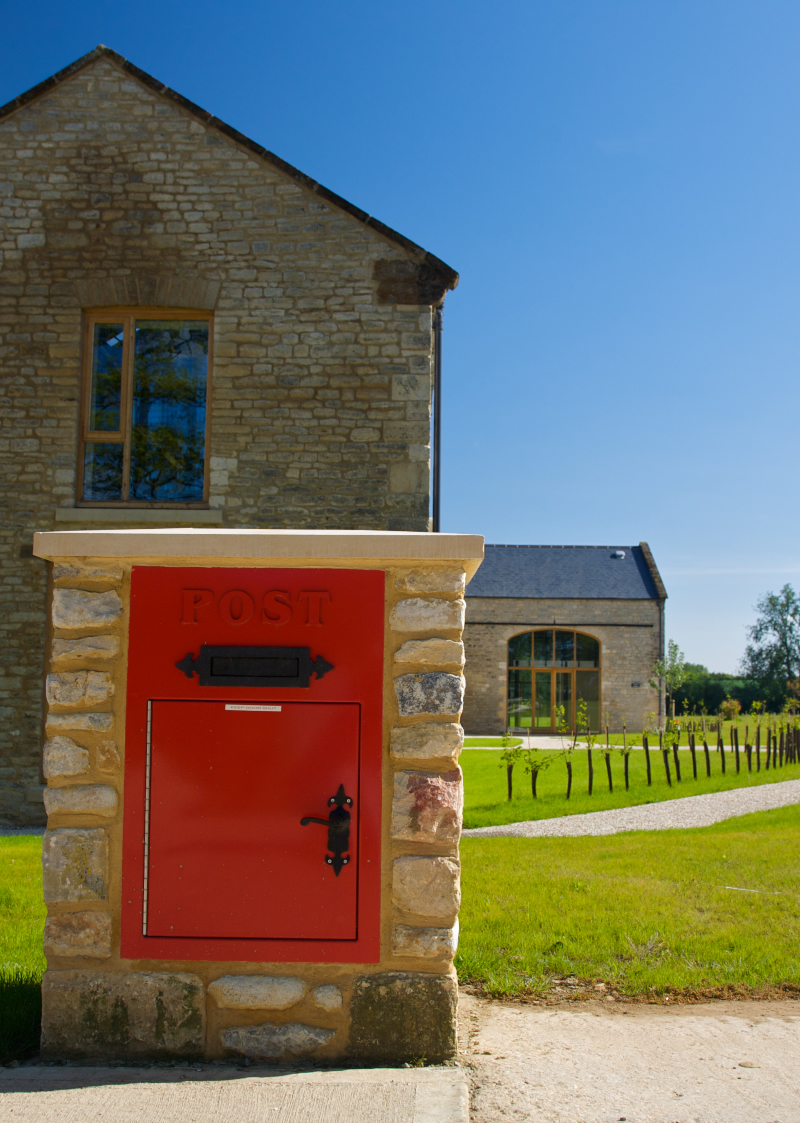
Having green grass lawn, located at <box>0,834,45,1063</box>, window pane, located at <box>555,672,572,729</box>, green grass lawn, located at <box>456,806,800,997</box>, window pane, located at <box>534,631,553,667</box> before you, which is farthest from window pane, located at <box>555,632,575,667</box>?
green grass lawn, located at <box>0,834,45,1063</box>

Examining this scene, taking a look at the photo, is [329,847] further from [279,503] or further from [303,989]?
[279,503]

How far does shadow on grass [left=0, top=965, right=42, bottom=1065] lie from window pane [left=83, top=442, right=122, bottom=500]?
6.77m

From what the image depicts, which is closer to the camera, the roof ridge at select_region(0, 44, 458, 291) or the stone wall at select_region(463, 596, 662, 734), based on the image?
the roof ridge at select_region(0, 44, 458, 291)

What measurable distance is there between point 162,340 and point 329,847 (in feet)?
27.2

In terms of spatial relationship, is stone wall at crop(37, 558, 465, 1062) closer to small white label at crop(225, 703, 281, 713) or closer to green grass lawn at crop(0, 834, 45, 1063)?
green grass lawn at crop(0, 834, 45, 1063)

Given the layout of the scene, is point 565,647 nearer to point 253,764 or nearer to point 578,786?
point 578,786

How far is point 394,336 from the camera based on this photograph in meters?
10.0

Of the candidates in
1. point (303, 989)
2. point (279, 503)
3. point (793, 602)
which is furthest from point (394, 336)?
point (793, 602)

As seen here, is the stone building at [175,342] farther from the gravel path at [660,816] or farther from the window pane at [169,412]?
the gravel path at [660,816]

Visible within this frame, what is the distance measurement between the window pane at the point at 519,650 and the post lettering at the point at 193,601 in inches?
1068

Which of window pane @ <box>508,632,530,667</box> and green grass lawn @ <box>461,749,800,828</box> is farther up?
window pane @ <box>508,632,530,667</box>

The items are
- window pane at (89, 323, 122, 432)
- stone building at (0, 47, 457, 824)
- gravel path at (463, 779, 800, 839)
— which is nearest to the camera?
gravel path at (463, 779, 800, 839)

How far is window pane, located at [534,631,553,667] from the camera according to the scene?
30.2m

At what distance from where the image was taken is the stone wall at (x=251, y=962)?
3.33 m
